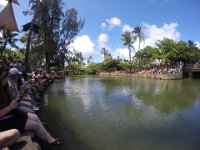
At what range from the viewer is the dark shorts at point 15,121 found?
503 centimetres

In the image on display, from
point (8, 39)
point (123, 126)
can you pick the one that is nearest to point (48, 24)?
point (8, 39)

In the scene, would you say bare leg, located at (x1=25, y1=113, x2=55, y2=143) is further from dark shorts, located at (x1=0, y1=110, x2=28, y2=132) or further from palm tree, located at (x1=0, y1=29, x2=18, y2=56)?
palm tree, located at (x1=0, y1=29, x2=18, y2=56)

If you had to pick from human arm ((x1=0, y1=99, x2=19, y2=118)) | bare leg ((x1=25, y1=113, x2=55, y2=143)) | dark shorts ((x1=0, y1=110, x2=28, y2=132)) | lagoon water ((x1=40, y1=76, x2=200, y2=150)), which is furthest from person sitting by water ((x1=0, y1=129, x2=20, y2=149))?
lagoon water ((x1=40, y1=76, x2=200, y2=150))

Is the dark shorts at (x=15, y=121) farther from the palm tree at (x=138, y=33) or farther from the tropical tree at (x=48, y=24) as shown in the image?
the palm tree at (x=138, y=33)

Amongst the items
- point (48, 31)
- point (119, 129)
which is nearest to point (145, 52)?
point (48, 31)

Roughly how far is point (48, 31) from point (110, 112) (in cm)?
2269

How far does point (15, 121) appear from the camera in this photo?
5199mm

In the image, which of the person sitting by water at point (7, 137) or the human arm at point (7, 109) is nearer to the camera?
the person sitting by water at point (7, 137)

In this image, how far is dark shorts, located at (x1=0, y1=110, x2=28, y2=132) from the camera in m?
5.03

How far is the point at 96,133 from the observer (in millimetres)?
8148

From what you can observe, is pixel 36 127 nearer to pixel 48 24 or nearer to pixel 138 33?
pixel 48 24

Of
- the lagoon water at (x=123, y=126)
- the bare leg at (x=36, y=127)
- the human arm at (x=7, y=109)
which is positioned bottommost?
the lagoon water at (x=123, y=126)

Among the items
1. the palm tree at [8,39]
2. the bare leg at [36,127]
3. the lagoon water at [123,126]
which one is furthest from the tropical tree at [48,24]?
the bare leg at [36,127]

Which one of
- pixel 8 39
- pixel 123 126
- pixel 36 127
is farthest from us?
pixel 8 39
